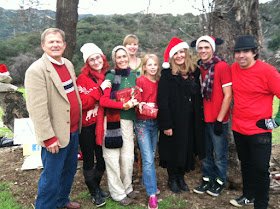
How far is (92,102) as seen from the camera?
9.12ft

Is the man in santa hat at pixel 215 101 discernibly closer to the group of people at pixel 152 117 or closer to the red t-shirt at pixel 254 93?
the group of people at pixel 152 117

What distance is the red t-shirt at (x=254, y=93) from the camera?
2571 millimetres

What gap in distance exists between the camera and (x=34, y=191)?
3.47 m

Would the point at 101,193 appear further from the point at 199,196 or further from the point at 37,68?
the point at 37,68

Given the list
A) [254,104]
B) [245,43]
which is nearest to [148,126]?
[254,104]

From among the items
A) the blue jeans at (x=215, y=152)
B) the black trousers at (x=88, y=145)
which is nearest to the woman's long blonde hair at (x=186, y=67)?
the blue jeans at (x=215, y=152)

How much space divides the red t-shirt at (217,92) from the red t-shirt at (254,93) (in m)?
0.14

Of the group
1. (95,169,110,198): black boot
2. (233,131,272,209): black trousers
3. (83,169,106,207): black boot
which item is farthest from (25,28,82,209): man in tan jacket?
(233,131,272,209): black trousers

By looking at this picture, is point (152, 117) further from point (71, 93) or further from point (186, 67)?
point (71, 93)

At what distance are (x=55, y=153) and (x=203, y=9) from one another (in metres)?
2.81

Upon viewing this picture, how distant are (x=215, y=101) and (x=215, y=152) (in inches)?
29.1

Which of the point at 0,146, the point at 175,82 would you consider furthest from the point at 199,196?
the point at 0,146

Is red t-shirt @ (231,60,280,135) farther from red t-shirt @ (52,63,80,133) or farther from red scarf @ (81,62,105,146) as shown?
red t-shirt @ (52,63,80,133)

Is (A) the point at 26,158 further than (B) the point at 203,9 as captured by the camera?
Yes
